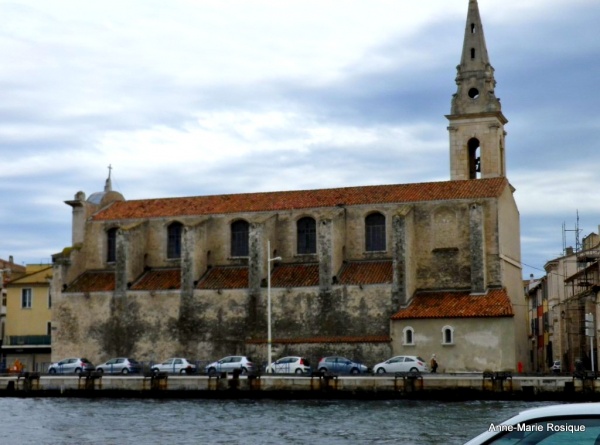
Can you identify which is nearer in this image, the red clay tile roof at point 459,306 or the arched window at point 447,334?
the red clay tile roof at point 459,306

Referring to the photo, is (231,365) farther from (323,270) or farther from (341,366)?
(323,270)

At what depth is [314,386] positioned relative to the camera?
51.0m

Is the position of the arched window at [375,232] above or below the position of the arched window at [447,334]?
above

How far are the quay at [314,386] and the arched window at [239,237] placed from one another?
1548cm

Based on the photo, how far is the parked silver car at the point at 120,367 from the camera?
200ft

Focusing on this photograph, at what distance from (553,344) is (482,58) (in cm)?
2236

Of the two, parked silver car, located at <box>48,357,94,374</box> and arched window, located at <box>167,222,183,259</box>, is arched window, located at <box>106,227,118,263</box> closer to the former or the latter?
arched window, located at <box>167,222,183,259</box>

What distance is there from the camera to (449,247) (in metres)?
63.1

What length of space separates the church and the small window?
10.6 meters

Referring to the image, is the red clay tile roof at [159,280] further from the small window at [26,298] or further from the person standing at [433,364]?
the person standing at [433,364]

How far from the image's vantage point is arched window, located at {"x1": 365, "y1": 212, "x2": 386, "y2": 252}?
65562 millimetres

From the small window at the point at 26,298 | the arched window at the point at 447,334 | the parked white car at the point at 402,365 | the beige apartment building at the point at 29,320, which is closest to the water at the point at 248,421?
the parked white car at the point at 402,365

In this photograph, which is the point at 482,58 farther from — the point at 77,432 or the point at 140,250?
the point at 77,432

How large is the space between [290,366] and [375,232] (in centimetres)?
1266
